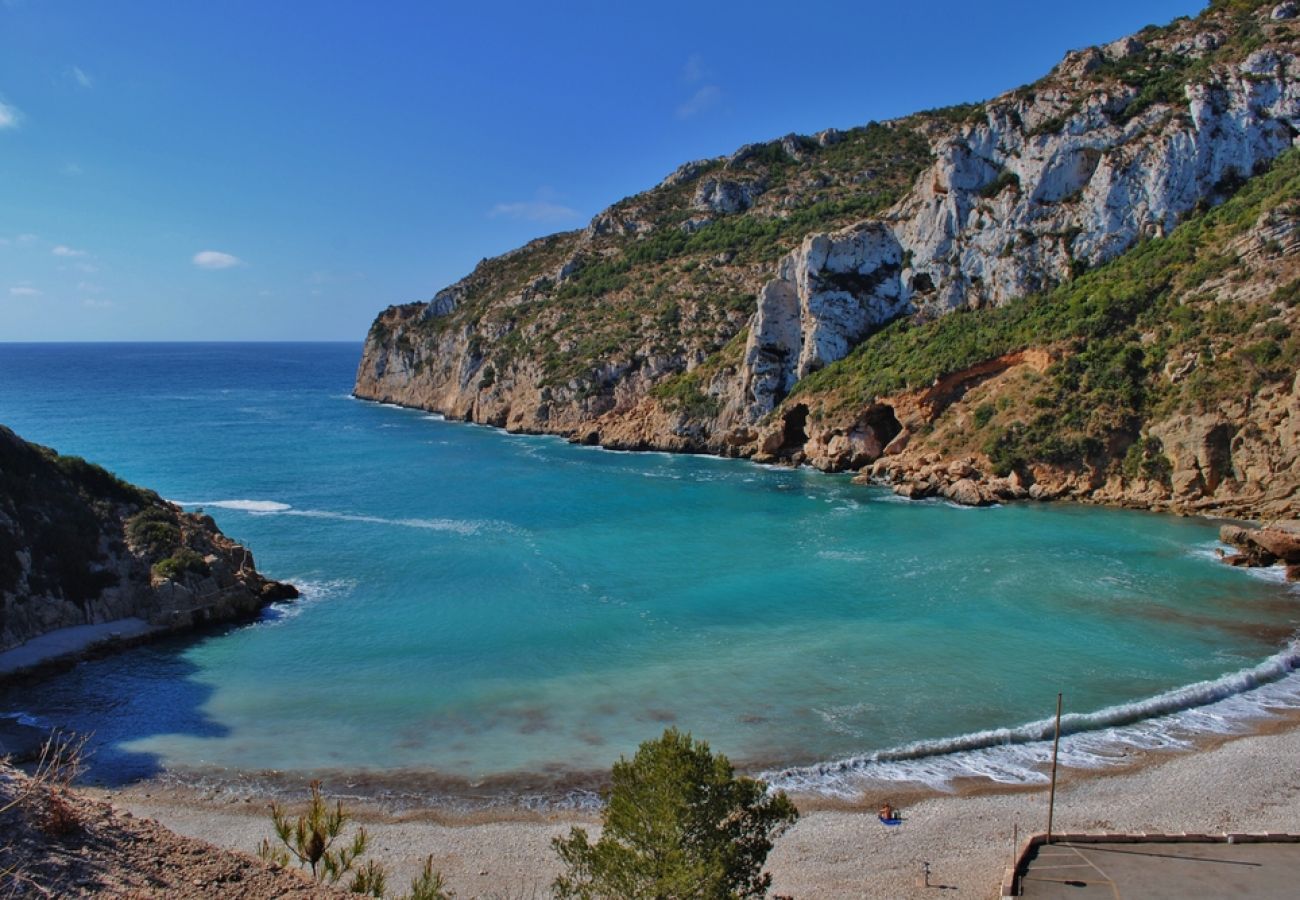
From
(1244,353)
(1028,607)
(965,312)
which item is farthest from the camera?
(965,312)

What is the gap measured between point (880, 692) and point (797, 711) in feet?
8.87

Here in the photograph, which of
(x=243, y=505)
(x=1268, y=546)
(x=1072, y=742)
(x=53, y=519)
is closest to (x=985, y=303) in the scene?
(x=1268, y=546)

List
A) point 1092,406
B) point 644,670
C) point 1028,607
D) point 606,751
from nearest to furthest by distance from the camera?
point 606,751
point 644,670
point 1028,607
point 1092,406

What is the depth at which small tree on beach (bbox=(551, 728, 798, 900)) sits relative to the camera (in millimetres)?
11227

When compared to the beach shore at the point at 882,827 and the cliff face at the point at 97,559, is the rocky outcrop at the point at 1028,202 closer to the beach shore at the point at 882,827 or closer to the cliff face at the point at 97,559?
the cliff face at the point at 97,559

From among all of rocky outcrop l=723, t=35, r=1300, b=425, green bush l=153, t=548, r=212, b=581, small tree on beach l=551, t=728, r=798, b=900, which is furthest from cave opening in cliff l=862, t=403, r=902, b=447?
small tree on beach l=551, t=728, r=798, b=900

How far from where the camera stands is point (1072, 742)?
20344 mm

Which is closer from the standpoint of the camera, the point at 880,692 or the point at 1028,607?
the point at 880,692

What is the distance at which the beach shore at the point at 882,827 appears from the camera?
15453 mm

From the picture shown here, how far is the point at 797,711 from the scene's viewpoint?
2180 centimetres

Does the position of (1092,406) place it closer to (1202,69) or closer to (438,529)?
(1202,69)

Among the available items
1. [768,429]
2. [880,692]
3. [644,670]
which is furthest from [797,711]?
[768,429]

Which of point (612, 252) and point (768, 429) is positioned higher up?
point (612, 252)

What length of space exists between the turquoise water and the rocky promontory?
1.94 metres
